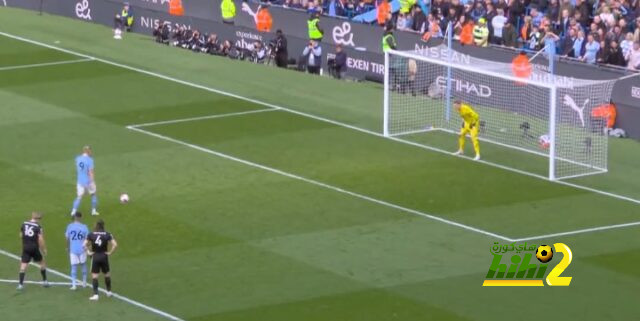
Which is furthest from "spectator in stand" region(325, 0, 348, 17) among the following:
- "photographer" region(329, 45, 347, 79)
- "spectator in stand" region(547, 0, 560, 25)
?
"spectator in stand" region(547, 0, 560, 25)

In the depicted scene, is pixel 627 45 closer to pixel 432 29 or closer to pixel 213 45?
pixel 432 29

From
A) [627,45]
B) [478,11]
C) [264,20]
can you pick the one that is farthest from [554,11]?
[264,20]

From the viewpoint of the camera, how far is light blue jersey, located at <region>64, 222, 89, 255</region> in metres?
32.3

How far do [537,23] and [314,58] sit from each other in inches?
329

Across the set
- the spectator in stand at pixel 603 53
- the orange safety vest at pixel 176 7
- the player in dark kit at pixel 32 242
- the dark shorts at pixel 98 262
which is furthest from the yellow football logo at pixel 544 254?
the orange safety vest at pixel 176 7

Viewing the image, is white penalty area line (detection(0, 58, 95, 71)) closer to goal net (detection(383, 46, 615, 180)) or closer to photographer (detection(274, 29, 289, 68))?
photographer (detection(274, 29, 289, 68))

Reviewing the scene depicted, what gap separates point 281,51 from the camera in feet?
190

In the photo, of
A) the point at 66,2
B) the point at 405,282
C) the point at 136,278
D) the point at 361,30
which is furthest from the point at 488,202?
the point at 66,2

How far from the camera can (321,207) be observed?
39.6 m

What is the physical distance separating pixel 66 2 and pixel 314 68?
15771 millimetres

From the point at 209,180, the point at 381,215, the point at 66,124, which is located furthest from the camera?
the point at 66,124

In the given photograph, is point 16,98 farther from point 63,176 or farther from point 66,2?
point 66,2

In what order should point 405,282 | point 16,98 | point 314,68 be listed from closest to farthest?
point 405,282, point 16,98, point 314,68

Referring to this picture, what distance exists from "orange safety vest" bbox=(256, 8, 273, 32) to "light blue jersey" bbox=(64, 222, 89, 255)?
1125 inches
